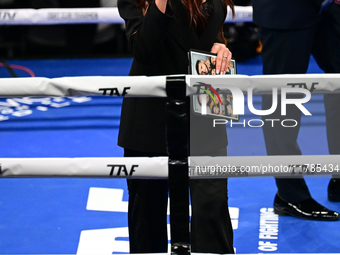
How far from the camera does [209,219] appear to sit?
154 cm

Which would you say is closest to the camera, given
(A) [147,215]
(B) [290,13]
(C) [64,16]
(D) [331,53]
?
(A) [147,215]

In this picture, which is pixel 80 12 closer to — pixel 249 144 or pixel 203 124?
pixel 249 144

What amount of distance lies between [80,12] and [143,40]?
327cm

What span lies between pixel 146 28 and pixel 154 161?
0.38 metres

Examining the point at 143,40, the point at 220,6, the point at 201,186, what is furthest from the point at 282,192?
the point at 143,40

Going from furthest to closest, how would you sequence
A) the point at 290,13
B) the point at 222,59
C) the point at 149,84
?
the point at 290,13
the point at 222,59
the point at 149,84

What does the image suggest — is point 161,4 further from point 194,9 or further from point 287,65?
point 287,65

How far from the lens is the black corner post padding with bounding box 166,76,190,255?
4.26 feet

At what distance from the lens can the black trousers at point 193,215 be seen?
154 centimetres

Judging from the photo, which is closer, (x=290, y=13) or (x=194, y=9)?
(x=194, y=9)

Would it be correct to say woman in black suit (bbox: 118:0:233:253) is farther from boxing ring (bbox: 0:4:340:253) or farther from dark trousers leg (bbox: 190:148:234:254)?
boxing ring (bbox: 0:4:340:253)

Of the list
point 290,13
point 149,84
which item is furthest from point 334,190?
point 149,84

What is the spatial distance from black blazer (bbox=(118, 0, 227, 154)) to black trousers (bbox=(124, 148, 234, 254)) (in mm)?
58

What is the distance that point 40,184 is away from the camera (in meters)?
2.96
